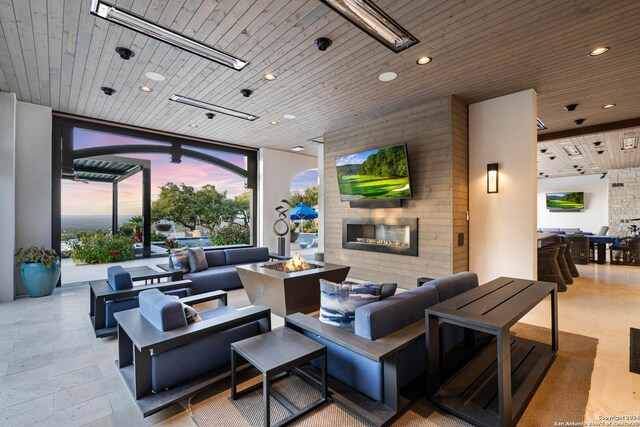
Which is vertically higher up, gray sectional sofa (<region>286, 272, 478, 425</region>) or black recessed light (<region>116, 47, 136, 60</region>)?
black recessed light (<region>116, 47, 136, 60</region>)

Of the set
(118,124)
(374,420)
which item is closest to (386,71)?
(374,420)

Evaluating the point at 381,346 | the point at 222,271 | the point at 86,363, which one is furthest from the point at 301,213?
the point at 381,346

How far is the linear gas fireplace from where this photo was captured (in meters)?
5.37

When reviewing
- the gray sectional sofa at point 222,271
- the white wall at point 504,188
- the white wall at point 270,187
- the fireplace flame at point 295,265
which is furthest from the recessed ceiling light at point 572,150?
the gray sectional sofa at point 222,271

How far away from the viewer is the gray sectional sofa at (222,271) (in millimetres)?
4949

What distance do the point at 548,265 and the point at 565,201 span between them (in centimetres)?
956

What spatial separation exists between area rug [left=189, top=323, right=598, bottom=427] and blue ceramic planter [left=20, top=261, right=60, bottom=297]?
4651 mm

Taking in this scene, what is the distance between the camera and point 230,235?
1051cm

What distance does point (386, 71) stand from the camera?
3994mm

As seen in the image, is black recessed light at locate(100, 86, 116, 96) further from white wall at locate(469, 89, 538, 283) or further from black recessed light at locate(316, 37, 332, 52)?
white wall at locate(469, 89, 538, 283)

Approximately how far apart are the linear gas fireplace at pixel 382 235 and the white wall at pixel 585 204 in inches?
436

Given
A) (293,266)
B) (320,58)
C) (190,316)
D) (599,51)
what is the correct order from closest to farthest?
(190,316) < (599,51) < (320,58) < (293,266)

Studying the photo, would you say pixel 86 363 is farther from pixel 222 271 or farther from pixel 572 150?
pixel 572 150

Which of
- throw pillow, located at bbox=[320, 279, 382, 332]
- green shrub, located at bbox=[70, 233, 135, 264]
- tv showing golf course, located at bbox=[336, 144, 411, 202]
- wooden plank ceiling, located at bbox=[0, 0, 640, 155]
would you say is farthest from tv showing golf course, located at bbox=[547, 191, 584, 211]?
green shrub, located at bbox=[70, 233, 135, 264]
